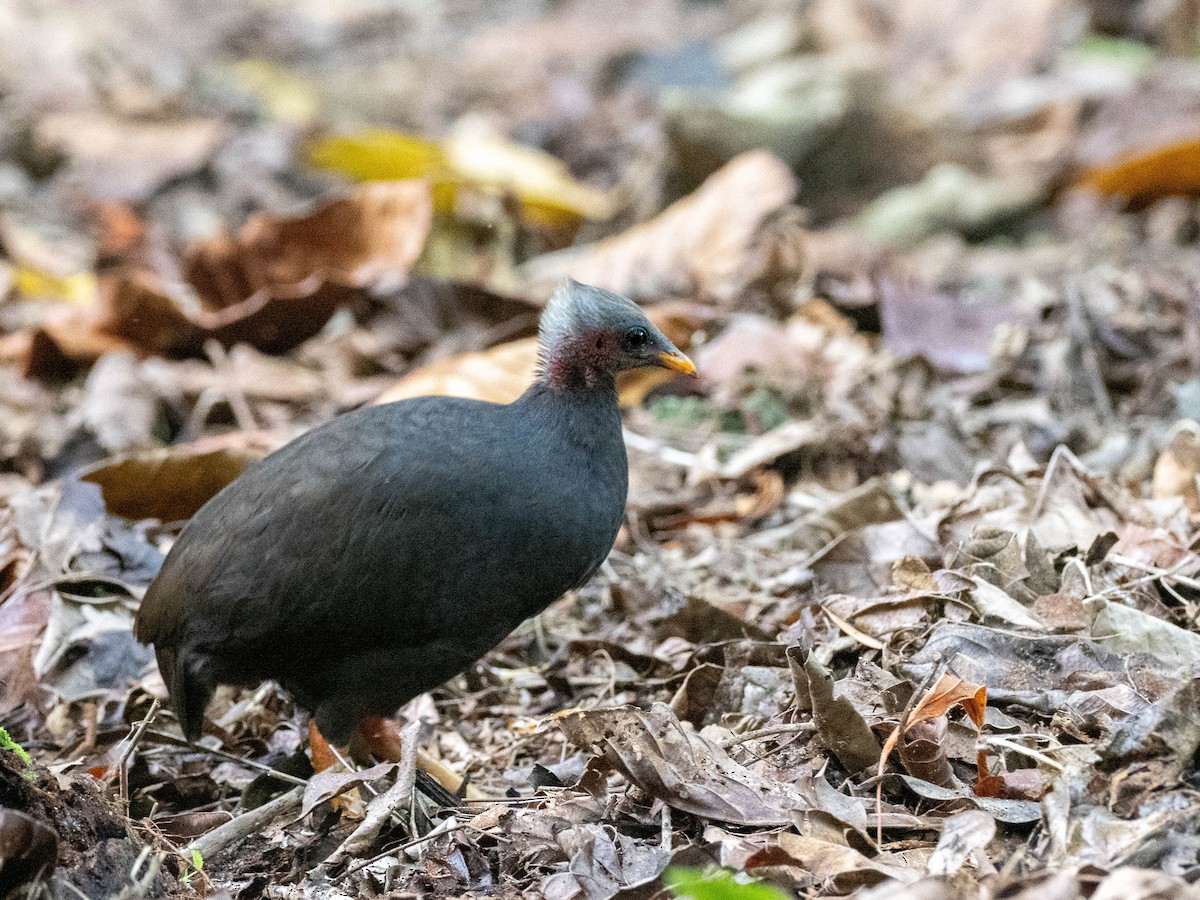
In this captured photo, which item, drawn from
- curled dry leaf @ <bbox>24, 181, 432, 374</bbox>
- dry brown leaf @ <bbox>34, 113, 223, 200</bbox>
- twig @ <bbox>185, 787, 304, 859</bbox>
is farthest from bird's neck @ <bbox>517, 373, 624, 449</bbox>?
dry brown leaf @ <bbox>34, 113, 223, 200</bbox>

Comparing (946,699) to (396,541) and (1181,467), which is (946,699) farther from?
(1181,467)

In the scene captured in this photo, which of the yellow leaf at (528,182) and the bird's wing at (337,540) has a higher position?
the bird's wing at (337,540)

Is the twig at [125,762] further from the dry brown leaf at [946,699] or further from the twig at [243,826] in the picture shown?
the dry brown leaf at [946,699]

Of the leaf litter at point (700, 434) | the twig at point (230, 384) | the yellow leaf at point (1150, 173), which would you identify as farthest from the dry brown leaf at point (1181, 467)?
the yellow leaf at point (1150, 173)

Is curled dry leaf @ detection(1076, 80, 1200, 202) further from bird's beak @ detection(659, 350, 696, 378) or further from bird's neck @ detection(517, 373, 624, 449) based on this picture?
bird's neck @ detection(517, 373, 624, 449)

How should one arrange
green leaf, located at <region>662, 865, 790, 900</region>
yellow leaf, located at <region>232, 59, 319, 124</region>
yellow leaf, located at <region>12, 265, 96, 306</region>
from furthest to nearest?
1. yellow leaf, located at <region>232, 59, 319, 124</region>
2. yellow leaf, located at <region>12, 265, 96, 306</region>
3. green leaf, located at <region>662, 865, 790, 900</region>

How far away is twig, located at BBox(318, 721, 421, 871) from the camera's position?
3023mm

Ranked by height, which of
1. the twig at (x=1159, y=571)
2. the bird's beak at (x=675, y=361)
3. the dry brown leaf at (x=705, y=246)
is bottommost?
the dry brown leaf at (x=705, y=246)

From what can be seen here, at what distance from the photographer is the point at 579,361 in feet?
12.0

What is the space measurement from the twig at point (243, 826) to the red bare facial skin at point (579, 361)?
1.25 m

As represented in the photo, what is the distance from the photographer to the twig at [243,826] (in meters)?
3.13

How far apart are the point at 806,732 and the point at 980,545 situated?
31.6 inches

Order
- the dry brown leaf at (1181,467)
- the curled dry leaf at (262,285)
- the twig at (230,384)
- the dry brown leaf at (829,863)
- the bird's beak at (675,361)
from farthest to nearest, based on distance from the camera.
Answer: the curled dry leaf at (262,285) → the twig at (230,384) → the dry brown leaf at (1181,467) → the bird's beak at (675,361) → the dry brown leaf at (829,863)

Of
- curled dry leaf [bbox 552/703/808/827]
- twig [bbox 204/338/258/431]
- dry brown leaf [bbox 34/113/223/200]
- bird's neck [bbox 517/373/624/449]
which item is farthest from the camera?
dry brown leaf [bbox 34/113/223/200]
